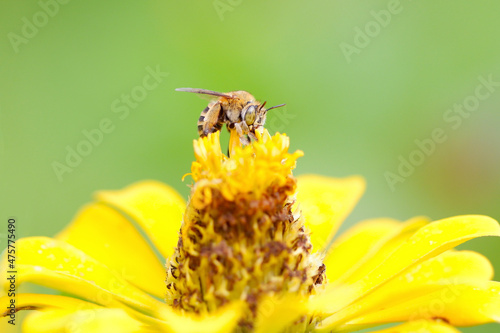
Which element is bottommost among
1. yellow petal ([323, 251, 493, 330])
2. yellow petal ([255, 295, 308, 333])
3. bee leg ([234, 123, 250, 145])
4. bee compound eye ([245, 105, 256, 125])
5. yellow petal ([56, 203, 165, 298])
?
yellow petal ([255, 295, 308, 333])

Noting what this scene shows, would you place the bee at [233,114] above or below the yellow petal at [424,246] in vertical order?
above

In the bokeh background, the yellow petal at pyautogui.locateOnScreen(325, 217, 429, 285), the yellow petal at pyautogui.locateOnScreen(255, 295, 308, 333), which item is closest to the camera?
the yellow petal at pyautogui.locateOnScreen(255, 295, 308, 333)

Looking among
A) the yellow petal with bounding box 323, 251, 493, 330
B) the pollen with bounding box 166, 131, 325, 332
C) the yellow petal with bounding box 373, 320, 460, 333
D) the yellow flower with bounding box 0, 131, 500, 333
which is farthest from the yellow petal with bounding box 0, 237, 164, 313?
the yellow petal with bounding box 373, 320, 460, 333

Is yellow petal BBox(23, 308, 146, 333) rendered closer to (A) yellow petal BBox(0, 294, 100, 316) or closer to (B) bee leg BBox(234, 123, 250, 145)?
(A) yellow petal BBox(0, 294, 100, 316)

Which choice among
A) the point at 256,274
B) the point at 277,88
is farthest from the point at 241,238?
the point at 277,88

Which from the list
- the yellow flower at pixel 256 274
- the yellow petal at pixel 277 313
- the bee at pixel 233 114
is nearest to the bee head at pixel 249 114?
the bee at pixel 233 114

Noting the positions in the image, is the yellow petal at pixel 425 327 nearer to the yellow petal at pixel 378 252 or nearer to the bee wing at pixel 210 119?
the yellow petal at pixel 378 252

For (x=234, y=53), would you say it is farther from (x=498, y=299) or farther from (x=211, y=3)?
(x=498, y=299)
